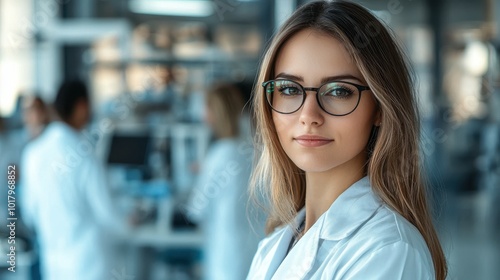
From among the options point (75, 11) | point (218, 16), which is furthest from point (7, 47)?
point (218, 16)

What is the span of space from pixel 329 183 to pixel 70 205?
8.24 ft

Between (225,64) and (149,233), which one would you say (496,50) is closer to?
(225,64)

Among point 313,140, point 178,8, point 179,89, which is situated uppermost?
point 178,8

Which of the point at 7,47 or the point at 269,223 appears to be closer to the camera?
the point at 269,223

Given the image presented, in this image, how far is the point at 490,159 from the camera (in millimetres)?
6129

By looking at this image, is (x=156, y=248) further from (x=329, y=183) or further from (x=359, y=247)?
(x=359, y=247)

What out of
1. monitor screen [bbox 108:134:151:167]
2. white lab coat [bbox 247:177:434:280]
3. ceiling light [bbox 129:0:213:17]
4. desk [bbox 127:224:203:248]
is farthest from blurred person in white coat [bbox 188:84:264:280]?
ceiling light [bbox 129:0:213:17]

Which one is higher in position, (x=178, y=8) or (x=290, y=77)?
(x=178, y=8)

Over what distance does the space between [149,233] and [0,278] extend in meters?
1.81

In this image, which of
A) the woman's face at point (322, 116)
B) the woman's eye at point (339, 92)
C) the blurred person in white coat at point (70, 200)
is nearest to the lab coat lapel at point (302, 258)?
the woman's face at point (322, 116)

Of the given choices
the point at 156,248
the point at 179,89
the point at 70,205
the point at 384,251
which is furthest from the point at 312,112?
the point at 179,89

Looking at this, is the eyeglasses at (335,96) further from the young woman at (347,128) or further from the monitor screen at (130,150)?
the monitor screen at (130,150)

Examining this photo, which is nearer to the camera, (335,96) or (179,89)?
(335,96)

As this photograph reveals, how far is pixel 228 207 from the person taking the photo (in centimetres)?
380
